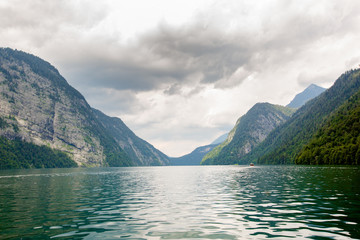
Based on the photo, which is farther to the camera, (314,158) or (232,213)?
(314,158)

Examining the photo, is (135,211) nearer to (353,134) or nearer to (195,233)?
(195,233)

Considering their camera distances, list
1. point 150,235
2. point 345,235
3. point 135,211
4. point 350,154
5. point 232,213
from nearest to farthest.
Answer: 1. point 345,235
2. point 150,235
3. point 232,213
4. point 135,211
5. point 350,154

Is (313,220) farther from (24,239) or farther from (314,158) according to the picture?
(314,158)

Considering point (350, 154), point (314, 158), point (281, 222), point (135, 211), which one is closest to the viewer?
point (281, 222)

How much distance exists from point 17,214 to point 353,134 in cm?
22607

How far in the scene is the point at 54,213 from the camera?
28.3 metres

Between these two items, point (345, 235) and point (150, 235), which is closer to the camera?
point (345, 235)

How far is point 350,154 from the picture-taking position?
5945 inches

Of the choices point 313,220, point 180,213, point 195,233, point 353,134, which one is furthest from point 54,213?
point 353,134

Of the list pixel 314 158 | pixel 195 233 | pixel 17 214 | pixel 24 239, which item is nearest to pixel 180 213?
pixel 195 233

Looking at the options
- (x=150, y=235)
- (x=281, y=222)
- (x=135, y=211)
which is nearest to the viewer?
(x=150, y=235)

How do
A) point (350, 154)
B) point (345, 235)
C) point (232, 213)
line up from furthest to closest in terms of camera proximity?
point (350, 154), point (232, 213), point (345, 235)

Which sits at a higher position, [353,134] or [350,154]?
[353,134]

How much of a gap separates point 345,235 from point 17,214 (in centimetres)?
3036
